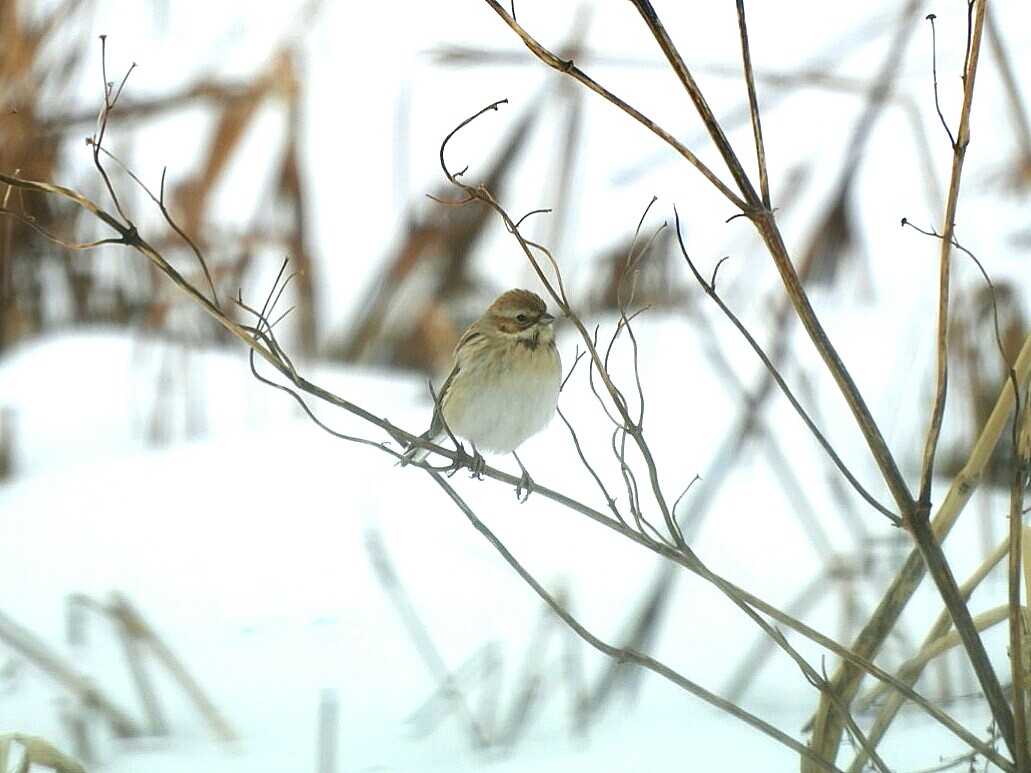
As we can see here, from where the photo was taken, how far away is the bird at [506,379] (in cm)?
347

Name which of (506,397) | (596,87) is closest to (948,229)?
(596,87)

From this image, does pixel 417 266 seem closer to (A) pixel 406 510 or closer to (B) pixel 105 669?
(A) pixel 406 510

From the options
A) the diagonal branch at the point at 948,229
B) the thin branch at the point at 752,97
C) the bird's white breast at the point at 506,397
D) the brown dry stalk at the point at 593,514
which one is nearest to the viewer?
the thin branch at the point at 752,97

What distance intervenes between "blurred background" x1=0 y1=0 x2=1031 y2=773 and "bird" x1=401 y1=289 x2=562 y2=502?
0.42 m

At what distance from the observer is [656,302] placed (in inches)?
209

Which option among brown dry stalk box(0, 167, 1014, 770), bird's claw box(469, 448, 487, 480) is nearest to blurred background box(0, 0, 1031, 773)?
brown dry stalk box(0, 167, 1014, 770)

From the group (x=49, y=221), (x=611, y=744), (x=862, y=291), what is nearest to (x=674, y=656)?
(x=611, y=744)

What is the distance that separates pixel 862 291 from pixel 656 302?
105 centimetres

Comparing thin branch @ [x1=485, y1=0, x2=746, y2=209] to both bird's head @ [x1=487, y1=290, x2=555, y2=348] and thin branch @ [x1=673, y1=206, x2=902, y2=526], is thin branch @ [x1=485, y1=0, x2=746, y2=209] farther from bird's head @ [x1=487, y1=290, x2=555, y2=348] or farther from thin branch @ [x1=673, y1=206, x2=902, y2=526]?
bird's head @ [x1=487, y1=290, x2=555, y2=348]

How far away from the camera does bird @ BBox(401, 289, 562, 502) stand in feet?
11.4

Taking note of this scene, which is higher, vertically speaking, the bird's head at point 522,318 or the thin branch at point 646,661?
the bird's head at point 522,318

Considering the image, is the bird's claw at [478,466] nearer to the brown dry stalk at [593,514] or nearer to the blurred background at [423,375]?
the brown dry stalk at [593,514]

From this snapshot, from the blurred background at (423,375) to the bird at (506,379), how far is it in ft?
1.38

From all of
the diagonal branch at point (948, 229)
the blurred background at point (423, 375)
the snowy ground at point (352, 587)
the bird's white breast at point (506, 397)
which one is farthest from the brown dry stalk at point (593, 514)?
the bird's white breast at point (506, 397)
